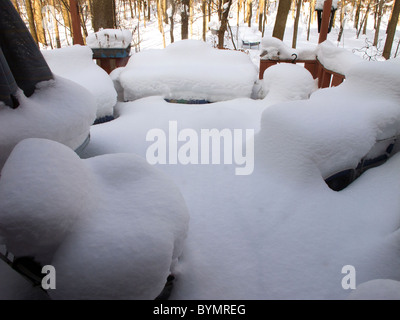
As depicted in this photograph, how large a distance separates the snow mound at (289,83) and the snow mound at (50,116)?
3498mm

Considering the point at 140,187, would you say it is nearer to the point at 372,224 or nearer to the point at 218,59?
the point at 372,224

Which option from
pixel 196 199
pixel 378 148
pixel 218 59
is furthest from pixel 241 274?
Result: pixel 218 59

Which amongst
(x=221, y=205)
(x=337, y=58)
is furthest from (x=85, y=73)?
(x=337, y=58)

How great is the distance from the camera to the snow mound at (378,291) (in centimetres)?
133

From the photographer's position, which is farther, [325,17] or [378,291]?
[325,17]

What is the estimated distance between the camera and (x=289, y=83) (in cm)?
499

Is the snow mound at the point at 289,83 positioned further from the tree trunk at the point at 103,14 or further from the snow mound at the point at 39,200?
the tree trunk at the point at 103,14

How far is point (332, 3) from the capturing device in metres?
6.18

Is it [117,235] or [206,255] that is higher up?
[117,235]

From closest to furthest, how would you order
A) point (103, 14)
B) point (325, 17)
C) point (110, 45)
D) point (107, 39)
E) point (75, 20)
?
point (107, 39) → point (110, 45) → point (325, 17) → point (75, 20) → point (103, 14)

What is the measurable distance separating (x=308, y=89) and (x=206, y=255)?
3.88 metres

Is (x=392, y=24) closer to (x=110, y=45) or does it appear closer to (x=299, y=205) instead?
(x=110, y=45)
